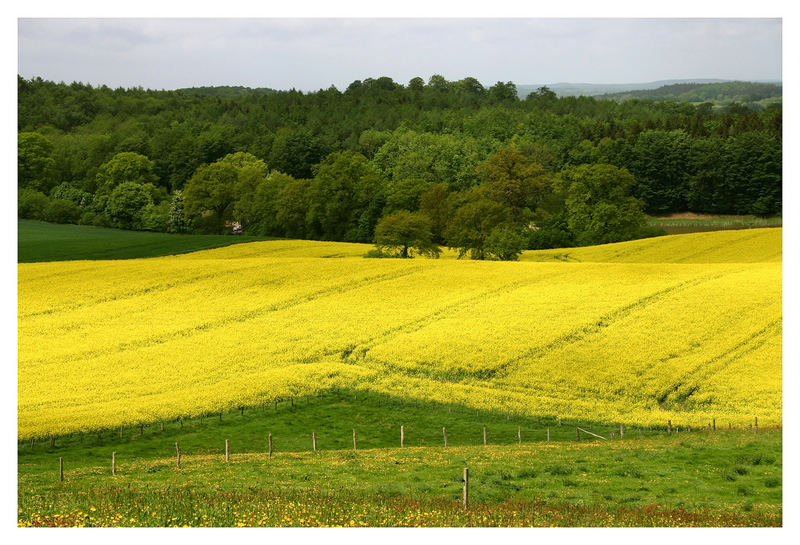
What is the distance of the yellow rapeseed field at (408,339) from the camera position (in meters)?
18.5

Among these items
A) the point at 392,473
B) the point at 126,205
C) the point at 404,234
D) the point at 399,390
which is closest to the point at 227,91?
the point at 126,205

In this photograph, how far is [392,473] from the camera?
14039mm

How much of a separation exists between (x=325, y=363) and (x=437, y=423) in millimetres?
4068

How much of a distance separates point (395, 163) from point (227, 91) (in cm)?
1011

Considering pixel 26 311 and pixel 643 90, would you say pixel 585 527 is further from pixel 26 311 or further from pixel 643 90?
pixel 26 311

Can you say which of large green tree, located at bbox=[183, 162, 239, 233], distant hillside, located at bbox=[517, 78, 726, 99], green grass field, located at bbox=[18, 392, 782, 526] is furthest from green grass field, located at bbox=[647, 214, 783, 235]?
large green tree, located at bbox=[183, 162, 239, 233]

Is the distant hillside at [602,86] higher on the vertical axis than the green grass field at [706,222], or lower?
higher

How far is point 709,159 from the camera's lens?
27531 mm

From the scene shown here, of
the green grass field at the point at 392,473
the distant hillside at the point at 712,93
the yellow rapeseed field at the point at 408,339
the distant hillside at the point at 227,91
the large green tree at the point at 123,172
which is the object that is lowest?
the green grass field at the point at 392,473

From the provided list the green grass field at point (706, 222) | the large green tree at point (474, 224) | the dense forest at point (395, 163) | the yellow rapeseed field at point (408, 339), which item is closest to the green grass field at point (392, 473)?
the yellow rapeseed field at point (408, 339)

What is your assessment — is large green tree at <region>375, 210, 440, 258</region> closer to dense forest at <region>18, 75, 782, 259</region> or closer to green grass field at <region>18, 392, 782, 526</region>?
dense forest at <region>18, 75, 782, 259</region>

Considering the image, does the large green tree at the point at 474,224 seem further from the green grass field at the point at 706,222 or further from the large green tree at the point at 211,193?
the large green tree at the point at 211,193

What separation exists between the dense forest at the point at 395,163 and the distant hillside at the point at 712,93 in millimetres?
1032
